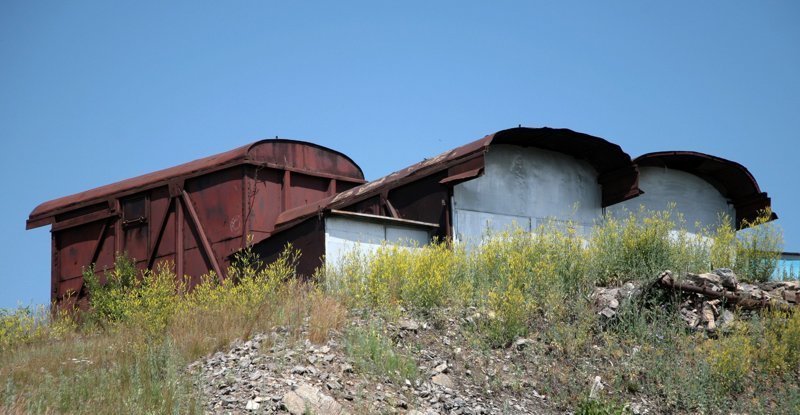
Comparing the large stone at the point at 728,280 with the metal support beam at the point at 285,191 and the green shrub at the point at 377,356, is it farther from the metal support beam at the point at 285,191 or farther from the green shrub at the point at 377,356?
the metal support beam at the point at 285,191

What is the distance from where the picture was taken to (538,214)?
18.9 m

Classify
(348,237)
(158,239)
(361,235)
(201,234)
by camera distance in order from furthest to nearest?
(158,239)
(201,234)
(361,235)
(348,237)

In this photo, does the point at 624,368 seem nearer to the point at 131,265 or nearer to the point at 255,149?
the point at 255,149

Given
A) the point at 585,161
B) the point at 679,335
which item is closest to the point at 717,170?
the point at 585,161

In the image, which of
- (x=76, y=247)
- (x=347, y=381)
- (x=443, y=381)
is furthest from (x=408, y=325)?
(x=76, y=247)

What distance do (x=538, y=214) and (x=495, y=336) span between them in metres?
7.32

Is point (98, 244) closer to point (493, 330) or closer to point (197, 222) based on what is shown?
point (197, 222)

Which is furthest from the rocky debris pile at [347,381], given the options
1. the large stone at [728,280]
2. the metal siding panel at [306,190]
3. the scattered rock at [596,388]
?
the metal siding panel at [306,190]

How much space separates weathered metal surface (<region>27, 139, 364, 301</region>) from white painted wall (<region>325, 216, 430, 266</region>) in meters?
2.49

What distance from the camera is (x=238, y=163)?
18297mm

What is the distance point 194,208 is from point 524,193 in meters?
6.92

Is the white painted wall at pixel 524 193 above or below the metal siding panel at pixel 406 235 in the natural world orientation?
above

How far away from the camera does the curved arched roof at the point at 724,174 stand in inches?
783

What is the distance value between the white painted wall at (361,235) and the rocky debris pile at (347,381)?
14.6ft
